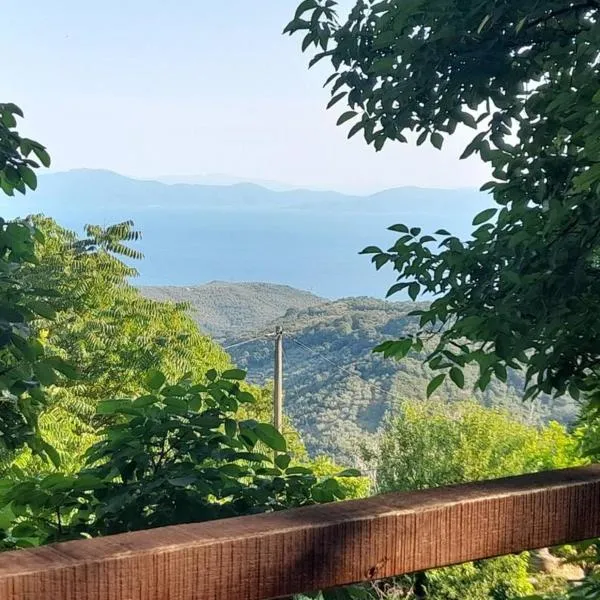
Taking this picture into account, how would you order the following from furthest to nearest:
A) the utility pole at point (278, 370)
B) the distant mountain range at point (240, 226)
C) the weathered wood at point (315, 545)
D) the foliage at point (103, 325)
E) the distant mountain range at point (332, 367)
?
the distant mountain range at point (240, 226)
the utility pole at point (278, 370)
the distant mountain range at point (332, 367)
the foliage at point (103, 325)
the weathered wood at point (315, 545)

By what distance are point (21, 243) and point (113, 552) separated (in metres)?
0.85

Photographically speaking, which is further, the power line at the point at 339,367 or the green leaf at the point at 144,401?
the power line at the point at 339,367

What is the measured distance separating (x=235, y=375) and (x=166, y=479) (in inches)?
7.9

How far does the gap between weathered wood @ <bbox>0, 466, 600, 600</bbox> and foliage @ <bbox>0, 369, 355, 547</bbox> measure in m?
0.39

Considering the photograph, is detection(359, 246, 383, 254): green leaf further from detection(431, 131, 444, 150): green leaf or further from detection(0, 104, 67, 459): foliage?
detection(0, 104, 67, 459): foliage

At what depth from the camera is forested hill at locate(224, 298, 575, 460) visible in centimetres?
1041

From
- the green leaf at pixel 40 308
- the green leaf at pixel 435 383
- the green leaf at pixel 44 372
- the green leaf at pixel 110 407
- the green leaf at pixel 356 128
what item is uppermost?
the green leaf at pixel 356 128

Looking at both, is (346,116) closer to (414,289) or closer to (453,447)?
(414,289)

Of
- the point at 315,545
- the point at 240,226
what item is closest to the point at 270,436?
the point at 315,545

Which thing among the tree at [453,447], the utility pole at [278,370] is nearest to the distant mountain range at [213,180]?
the utility pole at [278,370]

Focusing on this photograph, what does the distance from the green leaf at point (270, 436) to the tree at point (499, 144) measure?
0.42 metres

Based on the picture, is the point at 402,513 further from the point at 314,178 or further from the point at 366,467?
the point at 314,178

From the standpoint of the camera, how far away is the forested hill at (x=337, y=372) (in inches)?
410

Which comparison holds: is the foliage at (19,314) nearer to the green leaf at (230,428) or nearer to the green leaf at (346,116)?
the green leaf at (230,428)
